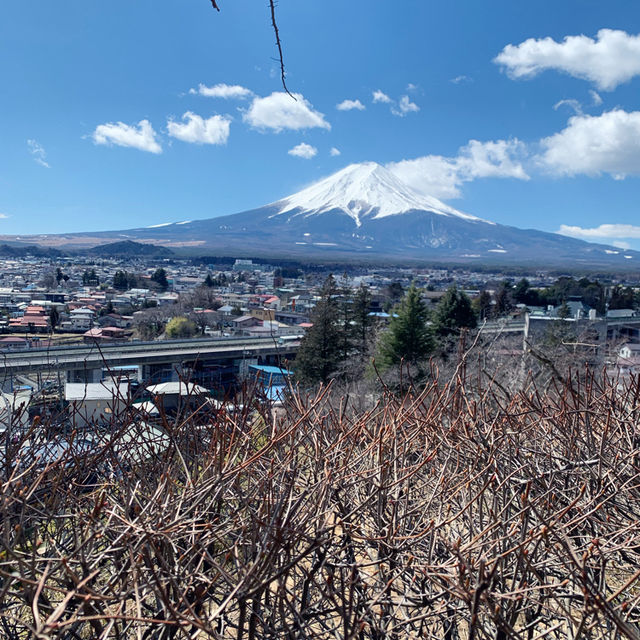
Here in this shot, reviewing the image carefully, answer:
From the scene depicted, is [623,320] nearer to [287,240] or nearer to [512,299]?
[512,299]

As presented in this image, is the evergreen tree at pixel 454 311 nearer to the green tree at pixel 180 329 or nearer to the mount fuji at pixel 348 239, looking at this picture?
the green tree at pixel 180 329

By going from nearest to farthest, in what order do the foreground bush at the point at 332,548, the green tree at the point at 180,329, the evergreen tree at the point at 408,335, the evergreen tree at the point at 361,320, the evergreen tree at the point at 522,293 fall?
the foreground bush at the point at 332,548 → the evergreen tree at the point at 408,335 → the evergreen tree at the point at 361,320 → the green tree at the point at 180,329 → the evergreen tree at the point at 522,293

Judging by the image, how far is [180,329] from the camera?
1271 inches

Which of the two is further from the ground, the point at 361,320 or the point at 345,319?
the point at 345,319

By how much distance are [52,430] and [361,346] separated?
687 inches

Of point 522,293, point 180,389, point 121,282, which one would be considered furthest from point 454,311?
point 121,282

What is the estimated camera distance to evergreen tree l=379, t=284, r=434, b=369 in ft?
52.3

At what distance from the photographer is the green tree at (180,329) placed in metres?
31.8

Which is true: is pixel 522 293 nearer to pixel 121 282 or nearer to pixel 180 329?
pixel 180 329

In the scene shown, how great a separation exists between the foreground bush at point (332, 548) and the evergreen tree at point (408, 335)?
44.4 ft

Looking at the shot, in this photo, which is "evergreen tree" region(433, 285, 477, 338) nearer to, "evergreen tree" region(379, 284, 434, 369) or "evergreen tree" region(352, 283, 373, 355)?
"evergreen tree" region(352, 283, 373, 355)

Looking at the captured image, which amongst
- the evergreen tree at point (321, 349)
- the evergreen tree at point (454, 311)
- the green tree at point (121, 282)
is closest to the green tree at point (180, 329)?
the evergreen tree at point (321, 349)

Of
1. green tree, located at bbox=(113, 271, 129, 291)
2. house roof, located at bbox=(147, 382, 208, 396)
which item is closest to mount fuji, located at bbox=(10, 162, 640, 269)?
green tree, located at bbox=(113, 271, 129, 291)

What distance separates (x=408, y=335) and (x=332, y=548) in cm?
1434
